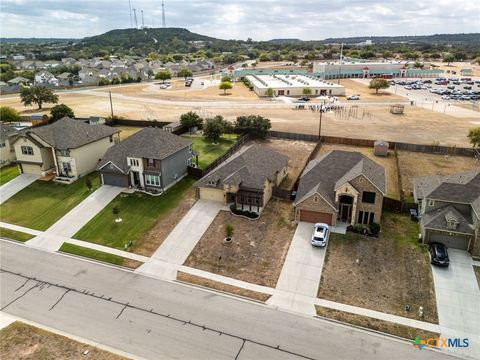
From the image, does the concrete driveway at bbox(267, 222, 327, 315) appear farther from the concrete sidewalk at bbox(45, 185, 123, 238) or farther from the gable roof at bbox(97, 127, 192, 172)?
the concrete sidewalk at bbox(45, 185, 123, 238)

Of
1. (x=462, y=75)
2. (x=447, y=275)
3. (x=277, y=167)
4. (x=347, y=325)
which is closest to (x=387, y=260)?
(x=447, y=275)

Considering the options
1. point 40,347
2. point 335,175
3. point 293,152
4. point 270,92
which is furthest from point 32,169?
point 270,92

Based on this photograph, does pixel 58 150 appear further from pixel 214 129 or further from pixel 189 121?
pixel 189 121

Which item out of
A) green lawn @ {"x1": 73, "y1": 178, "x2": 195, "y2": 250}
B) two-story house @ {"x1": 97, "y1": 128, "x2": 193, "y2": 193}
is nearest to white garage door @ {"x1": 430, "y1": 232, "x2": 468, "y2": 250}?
green lawn @ {"x1": 73, "y1": 178, "x2": 195, "y2": 250}

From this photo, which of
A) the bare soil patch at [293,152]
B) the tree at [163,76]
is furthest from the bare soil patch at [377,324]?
the tree at [163,76]

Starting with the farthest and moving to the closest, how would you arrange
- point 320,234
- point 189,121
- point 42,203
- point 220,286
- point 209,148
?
point 189,121
point 209,148
point 42,203
point 320,234
point 220,286

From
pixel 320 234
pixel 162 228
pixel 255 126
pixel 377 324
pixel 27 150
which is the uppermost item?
pixel 255 126

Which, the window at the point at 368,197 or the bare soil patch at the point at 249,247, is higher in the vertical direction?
the window at the point at 368,197

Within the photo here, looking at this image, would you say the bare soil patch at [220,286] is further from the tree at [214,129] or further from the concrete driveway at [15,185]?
the tree at [214,129]
